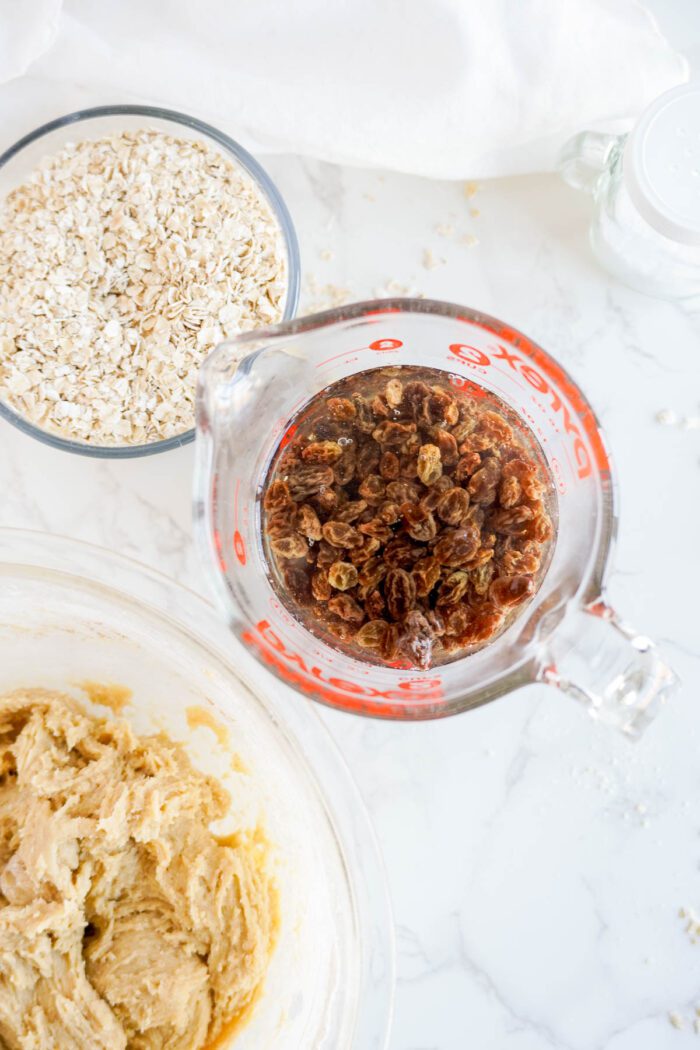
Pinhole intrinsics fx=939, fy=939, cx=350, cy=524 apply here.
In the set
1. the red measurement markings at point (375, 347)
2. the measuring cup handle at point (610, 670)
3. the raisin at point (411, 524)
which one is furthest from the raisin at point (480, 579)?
the red measurement markings at point (375, 347)

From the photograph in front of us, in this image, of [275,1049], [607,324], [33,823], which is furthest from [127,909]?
[607,324]

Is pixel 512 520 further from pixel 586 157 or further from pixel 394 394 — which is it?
pixel 586 157

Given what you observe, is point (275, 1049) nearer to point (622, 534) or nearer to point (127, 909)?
point (127, 909)

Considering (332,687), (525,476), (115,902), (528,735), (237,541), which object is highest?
(525,476)

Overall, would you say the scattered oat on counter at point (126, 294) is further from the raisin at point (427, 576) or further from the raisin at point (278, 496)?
the raisin at point (427, 576)

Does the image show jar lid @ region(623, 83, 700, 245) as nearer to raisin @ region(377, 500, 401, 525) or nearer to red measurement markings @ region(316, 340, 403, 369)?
red measurement markings @ region(316, 340, 403, 369)

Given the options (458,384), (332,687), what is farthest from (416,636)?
(458,384)

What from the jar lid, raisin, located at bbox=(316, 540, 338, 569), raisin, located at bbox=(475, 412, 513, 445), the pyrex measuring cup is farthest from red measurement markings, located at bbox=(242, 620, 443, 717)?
the jar lid
